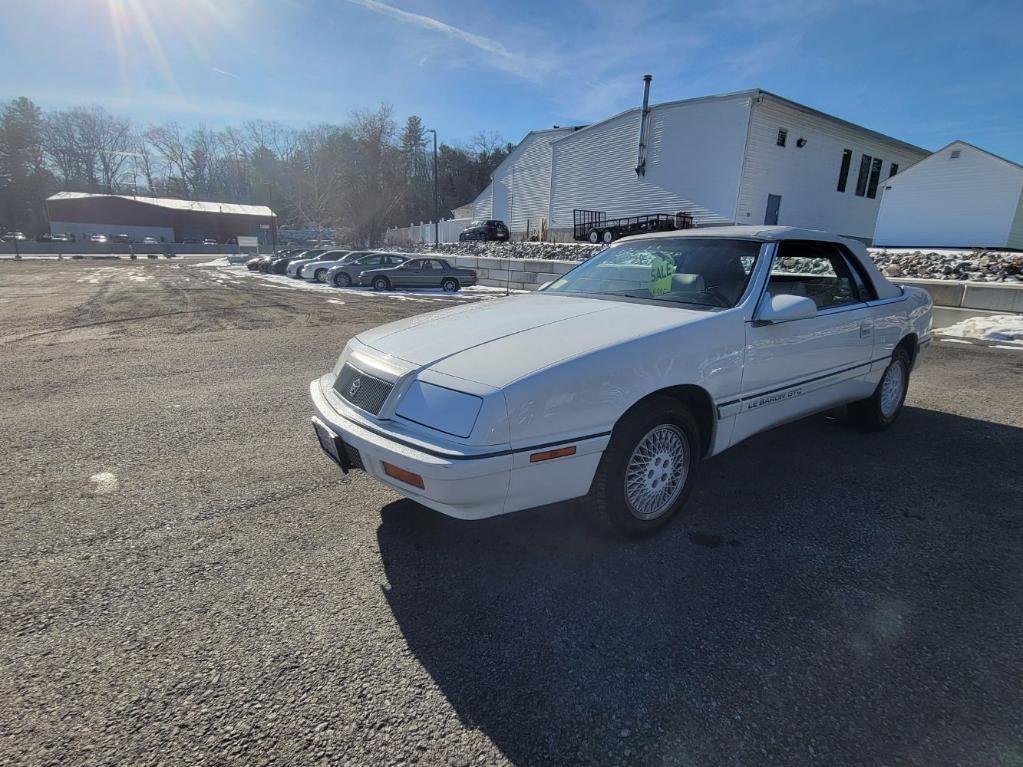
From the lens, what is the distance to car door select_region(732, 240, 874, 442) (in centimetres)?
308

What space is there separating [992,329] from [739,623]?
9.80m

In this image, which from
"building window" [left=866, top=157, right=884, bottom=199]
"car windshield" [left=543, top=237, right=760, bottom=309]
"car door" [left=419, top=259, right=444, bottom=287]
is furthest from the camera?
"building window" [left=866, top=157, right=884, bottom=199]

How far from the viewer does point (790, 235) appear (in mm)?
3490

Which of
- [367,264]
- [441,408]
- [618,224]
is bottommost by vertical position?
[367,264]

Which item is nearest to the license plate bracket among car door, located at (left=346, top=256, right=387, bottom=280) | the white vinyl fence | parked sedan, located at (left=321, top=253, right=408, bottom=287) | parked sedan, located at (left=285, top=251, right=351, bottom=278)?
parked sedan, located at (left=321, top=253, right=408, bottom=287)

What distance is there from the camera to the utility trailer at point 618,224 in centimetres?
2350

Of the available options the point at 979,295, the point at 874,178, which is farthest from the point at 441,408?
the point at 874,178

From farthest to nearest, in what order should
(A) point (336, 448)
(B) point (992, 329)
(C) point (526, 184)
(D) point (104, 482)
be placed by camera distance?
(C) point (526, 184)
(B) point (992, 329)
(D) point (104, 482)
(A) point (336, 448)

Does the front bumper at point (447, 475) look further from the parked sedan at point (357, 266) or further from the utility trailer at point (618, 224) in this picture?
the utility trailer at point (618, 224)

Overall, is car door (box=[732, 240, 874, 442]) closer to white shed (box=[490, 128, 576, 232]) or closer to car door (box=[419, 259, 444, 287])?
car door (box=[419, 259, 444, 287])

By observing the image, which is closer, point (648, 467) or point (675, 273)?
point (648, 467)

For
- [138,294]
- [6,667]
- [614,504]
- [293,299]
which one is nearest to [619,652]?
[614,504]

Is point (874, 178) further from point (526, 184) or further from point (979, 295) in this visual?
point (979, 295)

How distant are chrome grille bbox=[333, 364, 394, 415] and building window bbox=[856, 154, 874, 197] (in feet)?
114
